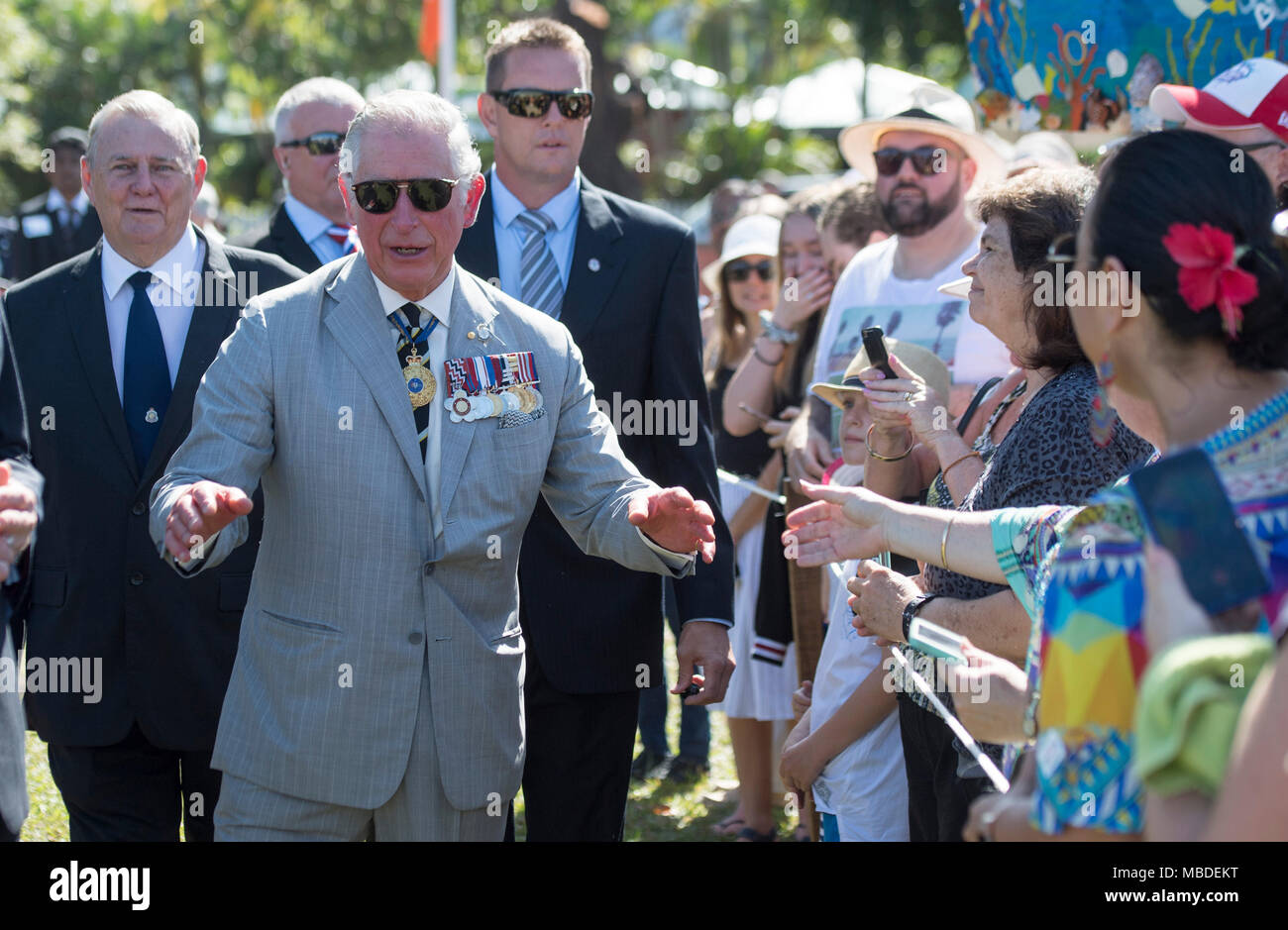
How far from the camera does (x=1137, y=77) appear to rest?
6430mm

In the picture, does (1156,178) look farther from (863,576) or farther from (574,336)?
(574,336)

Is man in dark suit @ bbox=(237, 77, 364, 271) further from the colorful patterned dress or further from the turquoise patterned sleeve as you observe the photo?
the colorful patterned dress

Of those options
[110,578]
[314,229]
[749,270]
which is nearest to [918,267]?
[749,270]

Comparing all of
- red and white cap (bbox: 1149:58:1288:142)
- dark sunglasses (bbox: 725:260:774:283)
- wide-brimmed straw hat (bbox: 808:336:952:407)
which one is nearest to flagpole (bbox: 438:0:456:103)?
dark sunglasses (bbox: 725:260:774:283)

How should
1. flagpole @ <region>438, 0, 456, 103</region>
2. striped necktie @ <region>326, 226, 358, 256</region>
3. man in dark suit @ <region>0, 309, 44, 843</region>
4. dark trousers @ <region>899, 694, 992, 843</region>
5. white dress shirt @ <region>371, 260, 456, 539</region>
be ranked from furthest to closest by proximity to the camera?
flagpole @ <region>438, 0, 456, 103</region>
striped necktie @ <region>326, 226, 358, 256</region>
dark trousers @ <region>899, 694, 992, 843</region>
white dress shirt @ <region>371, 260, 456, 539</region>
man in dark suit @ <region>0, 309, 44, 843</region>

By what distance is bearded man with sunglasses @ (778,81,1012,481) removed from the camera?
4.69m

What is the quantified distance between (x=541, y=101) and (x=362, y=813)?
229 centimetres

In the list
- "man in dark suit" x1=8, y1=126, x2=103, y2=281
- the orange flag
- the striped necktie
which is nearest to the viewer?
Answer: the striped necktie

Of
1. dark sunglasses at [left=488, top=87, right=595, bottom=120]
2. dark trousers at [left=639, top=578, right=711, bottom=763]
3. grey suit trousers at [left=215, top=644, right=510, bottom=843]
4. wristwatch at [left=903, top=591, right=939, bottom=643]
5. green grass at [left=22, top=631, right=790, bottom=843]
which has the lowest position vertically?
green grass at [left=22, top=631, right=790, bottom=843]

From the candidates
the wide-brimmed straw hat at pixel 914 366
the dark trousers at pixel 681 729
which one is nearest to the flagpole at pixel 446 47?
the dark trousers at pixel 681 729

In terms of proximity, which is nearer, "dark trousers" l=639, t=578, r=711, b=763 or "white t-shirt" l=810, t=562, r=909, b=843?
"white t-shirt" l=810, t=562, r=909, b=843

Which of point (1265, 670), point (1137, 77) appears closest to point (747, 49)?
point (1137, 77)

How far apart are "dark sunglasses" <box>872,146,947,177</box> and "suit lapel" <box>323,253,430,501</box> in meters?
2.73

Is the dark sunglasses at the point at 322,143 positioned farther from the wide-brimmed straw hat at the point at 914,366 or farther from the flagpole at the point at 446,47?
the flagpole at the point at 446,47
